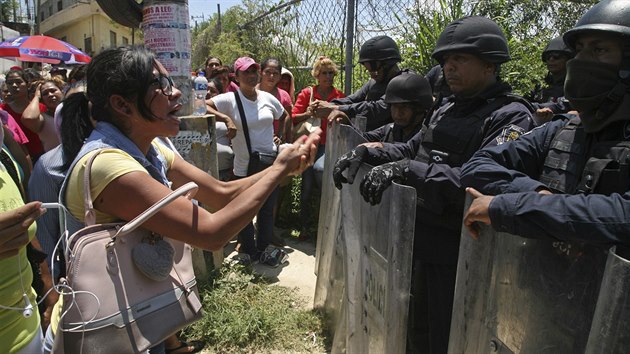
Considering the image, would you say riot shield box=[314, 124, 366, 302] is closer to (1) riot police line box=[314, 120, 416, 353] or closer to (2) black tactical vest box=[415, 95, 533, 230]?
(1) riot police line box=[314, 120, 416, 353]

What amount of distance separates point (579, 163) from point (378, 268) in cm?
93

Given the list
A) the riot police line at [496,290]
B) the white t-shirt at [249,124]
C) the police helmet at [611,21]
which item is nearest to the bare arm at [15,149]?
the white t-shirt at [249,124]

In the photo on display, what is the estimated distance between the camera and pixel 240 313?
3.71 metres

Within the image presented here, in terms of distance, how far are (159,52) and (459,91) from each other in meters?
2.24

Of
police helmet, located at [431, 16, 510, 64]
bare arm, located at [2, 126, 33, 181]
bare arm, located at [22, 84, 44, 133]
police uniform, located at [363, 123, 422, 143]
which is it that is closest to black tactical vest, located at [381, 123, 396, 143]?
police uniform, located at [363, 123, 422, 143]

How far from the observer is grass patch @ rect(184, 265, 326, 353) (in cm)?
346

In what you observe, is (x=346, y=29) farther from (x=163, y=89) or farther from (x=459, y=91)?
(x=163, y=89)

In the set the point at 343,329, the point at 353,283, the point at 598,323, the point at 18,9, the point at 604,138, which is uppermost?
the point at 18,9

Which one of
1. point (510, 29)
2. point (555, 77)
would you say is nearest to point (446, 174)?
point (555, 77)

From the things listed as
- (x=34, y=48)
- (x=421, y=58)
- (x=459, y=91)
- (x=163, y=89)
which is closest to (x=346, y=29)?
(x=421, y=58)

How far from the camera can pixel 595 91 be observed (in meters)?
1.77

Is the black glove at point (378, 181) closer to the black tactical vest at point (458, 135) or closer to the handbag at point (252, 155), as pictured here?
the black tactical vest at point (458, 135)

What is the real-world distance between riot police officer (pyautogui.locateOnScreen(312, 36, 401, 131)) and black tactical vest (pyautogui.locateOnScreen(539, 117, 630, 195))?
234cm

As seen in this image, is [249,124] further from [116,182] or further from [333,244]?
[116,182]
